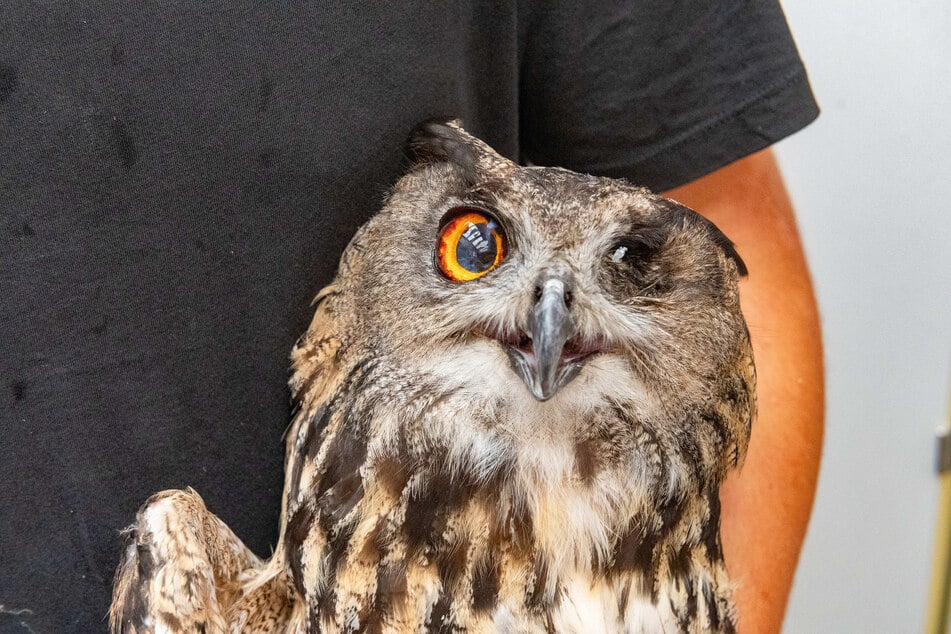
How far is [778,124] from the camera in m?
1.10

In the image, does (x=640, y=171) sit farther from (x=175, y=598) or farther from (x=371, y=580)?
(x=175, y=598)

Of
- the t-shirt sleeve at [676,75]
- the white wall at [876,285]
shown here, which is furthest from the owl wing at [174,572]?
the white wall at [876,285]

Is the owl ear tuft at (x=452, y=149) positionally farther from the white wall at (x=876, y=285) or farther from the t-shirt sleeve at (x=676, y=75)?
the white wall at (x=876, y=285)

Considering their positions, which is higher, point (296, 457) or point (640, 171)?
point (640, 171)

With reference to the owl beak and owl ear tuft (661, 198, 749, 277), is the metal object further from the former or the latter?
the owl beak

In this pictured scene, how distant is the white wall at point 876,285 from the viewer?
1.27m

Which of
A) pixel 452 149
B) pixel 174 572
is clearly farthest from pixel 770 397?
pixel 174 572

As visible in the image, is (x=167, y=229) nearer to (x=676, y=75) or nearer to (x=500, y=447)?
(x=500, y=447)

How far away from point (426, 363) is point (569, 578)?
0.96 ft

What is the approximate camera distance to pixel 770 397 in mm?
1124

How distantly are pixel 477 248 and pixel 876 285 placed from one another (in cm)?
100

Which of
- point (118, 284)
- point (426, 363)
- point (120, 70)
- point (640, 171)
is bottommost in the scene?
point (426, 363)

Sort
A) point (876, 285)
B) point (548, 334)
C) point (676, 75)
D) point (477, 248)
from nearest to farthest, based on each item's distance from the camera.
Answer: point (548, 334)
point (477, 248)
point (676, 75)
point (876, 285)

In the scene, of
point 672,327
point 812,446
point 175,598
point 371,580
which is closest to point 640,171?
point 672,327
